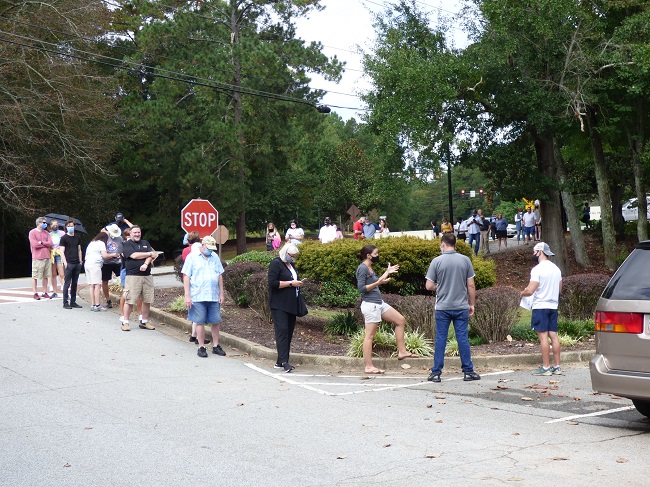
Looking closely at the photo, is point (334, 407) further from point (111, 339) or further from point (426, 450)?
point (111, 339)

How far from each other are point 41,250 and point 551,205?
18699 mm

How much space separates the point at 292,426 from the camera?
8.30 metres

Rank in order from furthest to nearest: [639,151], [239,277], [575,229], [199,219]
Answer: [575,229] < [639,151] < [199,219] < [239,277]

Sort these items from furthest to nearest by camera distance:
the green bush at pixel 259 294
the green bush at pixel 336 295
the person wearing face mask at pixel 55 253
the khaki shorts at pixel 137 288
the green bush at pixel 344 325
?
the person wearing face mask at pixel 55 253 → the green bush at pixel 336 295 → the green bush at pixel 259 294 → the khaki shorts at pixel 137 288 → the green bush at pixel 344 325

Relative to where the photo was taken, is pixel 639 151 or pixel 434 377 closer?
pixel 434 377

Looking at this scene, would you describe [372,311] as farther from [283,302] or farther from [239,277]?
[239,277]

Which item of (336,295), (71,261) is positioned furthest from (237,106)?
(71,261)

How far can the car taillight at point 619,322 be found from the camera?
7465 millimetres

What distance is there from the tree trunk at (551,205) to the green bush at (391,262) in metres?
11.9

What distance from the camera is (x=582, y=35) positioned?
83.5 feet

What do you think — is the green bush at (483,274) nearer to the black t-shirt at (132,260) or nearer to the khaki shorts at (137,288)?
the khaki shorts at (137,288)

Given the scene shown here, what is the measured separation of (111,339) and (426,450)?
8.47m

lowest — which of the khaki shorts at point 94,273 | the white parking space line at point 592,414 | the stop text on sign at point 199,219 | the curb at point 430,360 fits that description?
the white parking space line at point 592,414

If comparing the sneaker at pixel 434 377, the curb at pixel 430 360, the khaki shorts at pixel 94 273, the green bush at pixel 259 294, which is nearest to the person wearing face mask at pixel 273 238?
the khaki shorts at pixel 94 273
